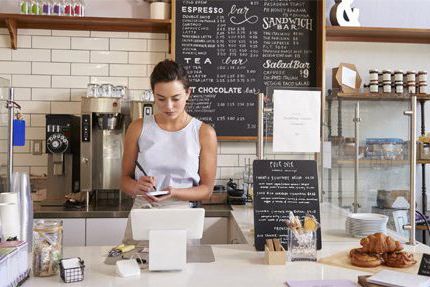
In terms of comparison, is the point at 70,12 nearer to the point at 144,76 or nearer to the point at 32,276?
the point at 144,76

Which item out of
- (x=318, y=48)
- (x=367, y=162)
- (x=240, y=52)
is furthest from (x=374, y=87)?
(x=367, y=162)

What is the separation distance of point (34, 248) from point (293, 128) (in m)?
1.17

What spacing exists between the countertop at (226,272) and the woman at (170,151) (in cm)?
31

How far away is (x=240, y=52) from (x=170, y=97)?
193cm

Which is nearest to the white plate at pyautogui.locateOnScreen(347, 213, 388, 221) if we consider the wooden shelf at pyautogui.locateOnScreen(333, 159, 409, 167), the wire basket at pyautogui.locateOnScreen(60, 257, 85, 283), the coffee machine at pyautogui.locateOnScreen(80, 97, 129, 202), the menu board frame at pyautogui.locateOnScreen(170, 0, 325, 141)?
the wooden shelf at pyautogui.locateOnScreen(333, 159, 409, 167)

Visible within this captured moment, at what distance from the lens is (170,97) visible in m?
2.07

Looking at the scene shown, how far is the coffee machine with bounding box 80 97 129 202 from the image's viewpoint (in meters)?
3.31

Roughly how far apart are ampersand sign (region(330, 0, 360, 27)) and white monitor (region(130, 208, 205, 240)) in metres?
2.77

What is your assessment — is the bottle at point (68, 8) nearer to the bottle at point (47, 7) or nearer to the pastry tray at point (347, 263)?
the bottle at point (47, 7)

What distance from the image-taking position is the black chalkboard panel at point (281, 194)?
1.96 m

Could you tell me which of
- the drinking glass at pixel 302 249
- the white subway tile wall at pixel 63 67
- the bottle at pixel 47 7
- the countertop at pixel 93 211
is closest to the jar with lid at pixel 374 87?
the countertop at pixel 93 211

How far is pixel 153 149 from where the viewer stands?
2131 mm

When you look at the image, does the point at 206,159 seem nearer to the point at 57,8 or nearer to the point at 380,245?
the point at 380,245

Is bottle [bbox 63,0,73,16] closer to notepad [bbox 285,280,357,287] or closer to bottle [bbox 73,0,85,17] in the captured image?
bottle [bbox 73,0,85,17]
